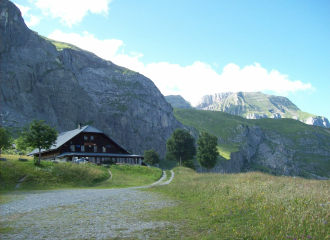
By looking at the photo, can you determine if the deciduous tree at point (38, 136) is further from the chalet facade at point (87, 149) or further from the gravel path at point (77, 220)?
the gravel path at point (77, 220)

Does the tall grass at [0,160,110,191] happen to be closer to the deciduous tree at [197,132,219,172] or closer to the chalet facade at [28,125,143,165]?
the chalet facade at [28,125,143,165]

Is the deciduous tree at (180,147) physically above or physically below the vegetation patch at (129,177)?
above

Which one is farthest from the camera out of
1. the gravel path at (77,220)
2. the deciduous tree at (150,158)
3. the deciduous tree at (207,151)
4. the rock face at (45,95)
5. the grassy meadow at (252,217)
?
the rock face at (45,95)

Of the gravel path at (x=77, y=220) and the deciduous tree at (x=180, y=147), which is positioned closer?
the gravel path at (x=77, y=220)

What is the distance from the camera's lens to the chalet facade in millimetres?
62312

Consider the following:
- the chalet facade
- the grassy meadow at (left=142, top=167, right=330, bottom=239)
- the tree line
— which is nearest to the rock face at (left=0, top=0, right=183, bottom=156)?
the chalet facade

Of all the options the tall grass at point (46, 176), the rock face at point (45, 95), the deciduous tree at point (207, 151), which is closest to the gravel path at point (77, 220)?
the tall grass at point (46, 176)

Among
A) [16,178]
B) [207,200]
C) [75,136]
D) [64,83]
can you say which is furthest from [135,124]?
[207,200]

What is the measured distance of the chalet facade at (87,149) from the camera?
204 feet

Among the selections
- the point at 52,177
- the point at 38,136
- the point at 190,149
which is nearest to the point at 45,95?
the point at 190,149

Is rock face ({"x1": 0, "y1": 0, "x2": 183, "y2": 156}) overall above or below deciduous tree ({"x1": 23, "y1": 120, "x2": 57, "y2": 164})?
above

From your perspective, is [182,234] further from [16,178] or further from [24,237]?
[16,178]

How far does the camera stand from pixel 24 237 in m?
9.91

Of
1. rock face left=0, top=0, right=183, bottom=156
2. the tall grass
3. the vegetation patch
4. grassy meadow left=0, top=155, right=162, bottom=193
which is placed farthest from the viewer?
rock face left=0, top=0, right=183, bottom=156
